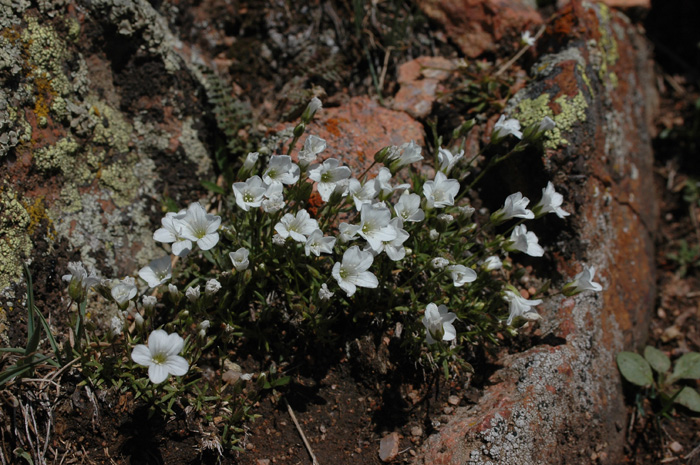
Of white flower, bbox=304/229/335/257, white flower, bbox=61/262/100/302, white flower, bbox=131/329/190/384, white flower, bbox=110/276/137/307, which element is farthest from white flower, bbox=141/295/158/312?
white flower, bbox=304/229/335/257

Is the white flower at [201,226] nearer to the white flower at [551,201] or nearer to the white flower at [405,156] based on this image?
the white flower at [405,156]

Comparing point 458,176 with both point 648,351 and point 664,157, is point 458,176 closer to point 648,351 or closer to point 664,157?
point 648,351

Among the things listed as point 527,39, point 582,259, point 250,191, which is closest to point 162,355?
point 250,191

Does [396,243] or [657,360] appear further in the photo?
[657,360]

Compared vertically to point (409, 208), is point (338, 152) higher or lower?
higher

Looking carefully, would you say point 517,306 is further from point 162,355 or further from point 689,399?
point 162,355

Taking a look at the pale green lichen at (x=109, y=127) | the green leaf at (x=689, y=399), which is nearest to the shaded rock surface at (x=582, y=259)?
the green leaf at (x=689, y=399)
